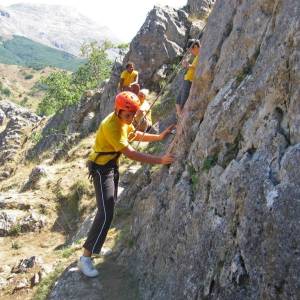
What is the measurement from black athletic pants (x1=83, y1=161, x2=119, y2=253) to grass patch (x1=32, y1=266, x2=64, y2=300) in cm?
151

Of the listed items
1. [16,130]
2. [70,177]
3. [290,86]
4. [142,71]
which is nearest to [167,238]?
[290,86]

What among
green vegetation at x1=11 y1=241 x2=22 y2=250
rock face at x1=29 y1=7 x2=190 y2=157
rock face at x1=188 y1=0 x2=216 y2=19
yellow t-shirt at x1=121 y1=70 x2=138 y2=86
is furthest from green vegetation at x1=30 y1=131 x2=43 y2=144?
green vegetation at x1=11 y1=241 x2=22 y2=250

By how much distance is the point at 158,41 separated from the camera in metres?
28.3

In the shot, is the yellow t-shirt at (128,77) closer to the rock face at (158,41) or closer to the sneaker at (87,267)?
the rock face at (158,41)

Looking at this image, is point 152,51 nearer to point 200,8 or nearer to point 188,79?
point 200,8

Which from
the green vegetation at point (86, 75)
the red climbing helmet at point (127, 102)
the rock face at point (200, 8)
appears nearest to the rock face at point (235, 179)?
the red climbing helmet at point (127, 102)

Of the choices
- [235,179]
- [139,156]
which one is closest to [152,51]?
[139,156]

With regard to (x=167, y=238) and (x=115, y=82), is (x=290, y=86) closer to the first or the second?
(x=167, y=238)

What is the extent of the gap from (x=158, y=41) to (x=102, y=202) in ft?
68.7

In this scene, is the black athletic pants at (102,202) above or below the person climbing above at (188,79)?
below

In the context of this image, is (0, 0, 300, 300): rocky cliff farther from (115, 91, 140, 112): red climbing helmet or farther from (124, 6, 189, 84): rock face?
(124, 6, 189, 84): rock face

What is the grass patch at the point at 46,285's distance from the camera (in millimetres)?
9664

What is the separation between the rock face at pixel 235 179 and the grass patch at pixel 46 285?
182 cm

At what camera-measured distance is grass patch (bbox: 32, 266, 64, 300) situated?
966cm
